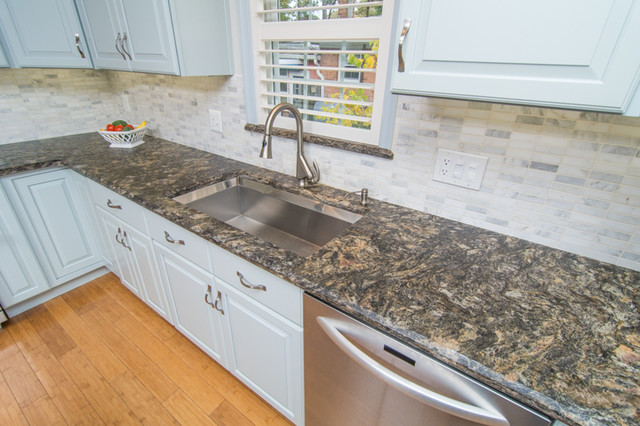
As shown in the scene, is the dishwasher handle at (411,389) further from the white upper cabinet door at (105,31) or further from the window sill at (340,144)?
the white upper cabinet door at (105,31)

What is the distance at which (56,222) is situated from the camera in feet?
6.06

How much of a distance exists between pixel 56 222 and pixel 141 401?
3.88 ft

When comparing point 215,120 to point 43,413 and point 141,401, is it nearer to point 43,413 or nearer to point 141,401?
point 141,401

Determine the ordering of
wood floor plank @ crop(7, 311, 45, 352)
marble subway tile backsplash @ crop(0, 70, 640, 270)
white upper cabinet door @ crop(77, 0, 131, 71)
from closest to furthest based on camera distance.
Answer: marble subway tile backsplash @ crop(0, 70, 640, 270) < white upper cabinet door @ crop(77, 0, 131, 71) < wood floor plank @ crop(7, 311, 45, 352)

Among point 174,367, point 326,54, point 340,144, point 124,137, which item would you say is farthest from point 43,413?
point 326,54

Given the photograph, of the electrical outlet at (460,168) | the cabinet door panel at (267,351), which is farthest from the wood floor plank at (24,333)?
the electrical outlet at (460,168)

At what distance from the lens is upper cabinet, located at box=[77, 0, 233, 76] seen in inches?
55.2

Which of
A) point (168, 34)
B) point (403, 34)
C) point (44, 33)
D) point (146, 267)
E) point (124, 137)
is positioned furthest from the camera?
point (124, 137)

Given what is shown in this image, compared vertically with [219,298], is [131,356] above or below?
below

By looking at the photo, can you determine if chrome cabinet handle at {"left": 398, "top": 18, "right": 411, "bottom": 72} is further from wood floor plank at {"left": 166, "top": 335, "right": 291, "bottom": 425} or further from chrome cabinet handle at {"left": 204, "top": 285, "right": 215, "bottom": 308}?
wood floor plank at {"left": 166, "top": 335, "right": 291, "bottom": 425}

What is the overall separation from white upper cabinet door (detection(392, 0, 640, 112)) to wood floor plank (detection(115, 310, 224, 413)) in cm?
157

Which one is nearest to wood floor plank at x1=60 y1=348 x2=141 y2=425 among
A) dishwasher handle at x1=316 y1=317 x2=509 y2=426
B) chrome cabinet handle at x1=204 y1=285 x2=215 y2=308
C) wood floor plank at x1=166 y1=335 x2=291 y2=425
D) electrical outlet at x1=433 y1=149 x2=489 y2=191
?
wood floor plank at x1=166 y1=335 x2=291 y2=425

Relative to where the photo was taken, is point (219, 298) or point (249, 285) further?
point (219, 298)

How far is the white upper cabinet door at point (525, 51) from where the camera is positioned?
1.85 ft
